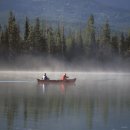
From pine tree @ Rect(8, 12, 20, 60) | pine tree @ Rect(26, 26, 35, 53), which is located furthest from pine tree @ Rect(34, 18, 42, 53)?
pine tree @ Rect(8, 12, 20, 60)

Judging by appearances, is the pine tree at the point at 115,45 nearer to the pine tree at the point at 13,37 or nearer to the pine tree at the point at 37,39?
the pine tree at the point at 37,39

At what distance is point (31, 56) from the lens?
12781cm

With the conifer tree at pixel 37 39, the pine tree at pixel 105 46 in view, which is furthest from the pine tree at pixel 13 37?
the pine tree at pixel 105 46

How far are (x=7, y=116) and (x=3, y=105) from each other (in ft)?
19.3

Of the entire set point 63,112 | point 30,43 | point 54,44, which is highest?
point 54,44

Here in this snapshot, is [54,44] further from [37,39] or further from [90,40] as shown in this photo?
[90,40]

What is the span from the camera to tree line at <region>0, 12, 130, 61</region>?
5030 inches

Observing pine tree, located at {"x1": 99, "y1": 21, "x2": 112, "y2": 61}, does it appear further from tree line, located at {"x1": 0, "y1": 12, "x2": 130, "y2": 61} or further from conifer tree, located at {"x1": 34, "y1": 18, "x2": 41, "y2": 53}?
conifer tree, located at {"x1": 34, "y1": 18, "x2": 41, "y2": 53}

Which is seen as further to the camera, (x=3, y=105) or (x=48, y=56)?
(x=48, y=56)

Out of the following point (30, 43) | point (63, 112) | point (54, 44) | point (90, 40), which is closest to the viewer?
point (63, 112)

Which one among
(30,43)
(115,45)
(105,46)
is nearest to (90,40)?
(105,46)

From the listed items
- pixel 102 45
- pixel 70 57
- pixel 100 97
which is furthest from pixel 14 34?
pixel 100 97

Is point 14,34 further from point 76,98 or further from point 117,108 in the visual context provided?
point 117,108

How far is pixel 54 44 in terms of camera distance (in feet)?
454
